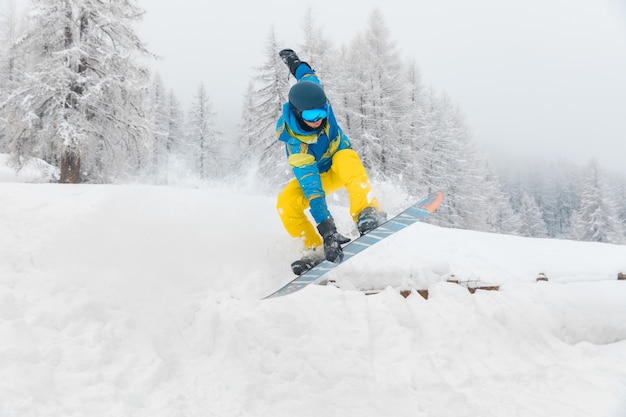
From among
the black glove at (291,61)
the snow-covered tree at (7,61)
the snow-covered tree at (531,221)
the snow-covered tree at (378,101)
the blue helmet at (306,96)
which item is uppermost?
the snow-covered tree at (7,61)

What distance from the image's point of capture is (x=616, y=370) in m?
3.96

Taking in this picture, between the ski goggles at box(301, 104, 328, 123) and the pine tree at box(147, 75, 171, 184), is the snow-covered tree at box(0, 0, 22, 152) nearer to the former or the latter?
the pine tree at box(147, 75, 171, 184)

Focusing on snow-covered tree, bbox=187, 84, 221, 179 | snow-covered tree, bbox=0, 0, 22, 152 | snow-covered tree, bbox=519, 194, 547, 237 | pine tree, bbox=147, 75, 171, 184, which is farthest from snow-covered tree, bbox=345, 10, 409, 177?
snow-covered tree, bbox=519, 194, 547, 237

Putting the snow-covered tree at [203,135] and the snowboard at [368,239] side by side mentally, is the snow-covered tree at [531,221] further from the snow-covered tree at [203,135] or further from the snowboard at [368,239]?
the snowboard at [368,239]

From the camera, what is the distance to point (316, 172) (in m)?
4.04

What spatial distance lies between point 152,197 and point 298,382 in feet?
10.9

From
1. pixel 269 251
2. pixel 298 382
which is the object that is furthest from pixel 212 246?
pixel 298 382

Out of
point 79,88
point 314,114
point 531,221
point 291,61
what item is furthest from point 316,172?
point 531,221

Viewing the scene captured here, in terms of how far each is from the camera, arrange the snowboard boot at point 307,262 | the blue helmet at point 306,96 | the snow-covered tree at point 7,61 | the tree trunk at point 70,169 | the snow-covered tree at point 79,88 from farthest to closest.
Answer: the snow-covered tree at point 7,61 < the tree trunk at point 70,169 < the snow-covered tree at point 79,88 < the snowboard boot at point 307,262 < the blue helmet at point 306,96

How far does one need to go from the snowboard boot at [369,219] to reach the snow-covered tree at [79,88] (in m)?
10.5

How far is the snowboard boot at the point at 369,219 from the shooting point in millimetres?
3623

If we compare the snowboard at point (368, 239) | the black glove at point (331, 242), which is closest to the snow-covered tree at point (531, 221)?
the snowboard at point (368, 239)

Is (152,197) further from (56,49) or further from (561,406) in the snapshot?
(56,49)

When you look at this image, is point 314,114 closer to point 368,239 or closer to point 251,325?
point 368,239
